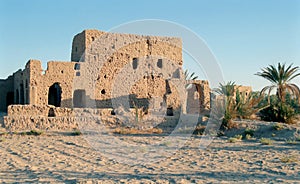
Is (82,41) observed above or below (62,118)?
above

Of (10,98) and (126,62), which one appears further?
(10,98)

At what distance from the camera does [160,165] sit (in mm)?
8414

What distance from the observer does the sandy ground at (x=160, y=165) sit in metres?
6.86

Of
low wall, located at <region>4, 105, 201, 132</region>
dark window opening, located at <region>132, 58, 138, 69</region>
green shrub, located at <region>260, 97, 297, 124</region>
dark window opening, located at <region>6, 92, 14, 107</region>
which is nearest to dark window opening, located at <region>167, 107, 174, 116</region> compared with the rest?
low wall, located at <region>4, 105, 201, 132</region>

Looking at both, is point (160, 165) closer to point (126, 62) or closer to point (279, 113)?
point (279, 113)

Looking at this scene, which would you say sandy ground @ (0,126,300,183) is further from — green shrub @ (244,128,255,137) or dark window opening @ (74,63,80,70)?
dark window opening @ (74,63,80,70)

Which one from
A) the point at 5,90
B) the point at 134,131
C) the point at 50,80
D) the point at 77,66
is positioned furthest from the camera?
the point at 5,90

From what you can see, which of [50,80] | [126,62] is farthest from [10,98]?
[126,62]

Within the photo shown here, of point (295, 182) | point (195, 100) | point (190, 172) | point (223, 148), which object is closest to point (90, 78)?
point (195, 100)

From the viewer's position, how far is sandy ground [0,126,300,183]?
22.5ft

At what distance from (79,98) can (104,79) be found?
78.9 inches

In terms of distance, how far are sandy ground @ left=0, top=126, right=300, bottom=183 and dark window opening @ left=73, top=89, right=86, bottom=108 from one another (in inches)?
361

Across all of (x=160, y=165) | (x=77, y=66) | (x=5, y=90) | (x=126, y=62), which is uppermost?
(x=126, y=62)

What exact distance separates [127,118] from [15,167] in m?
9.03
